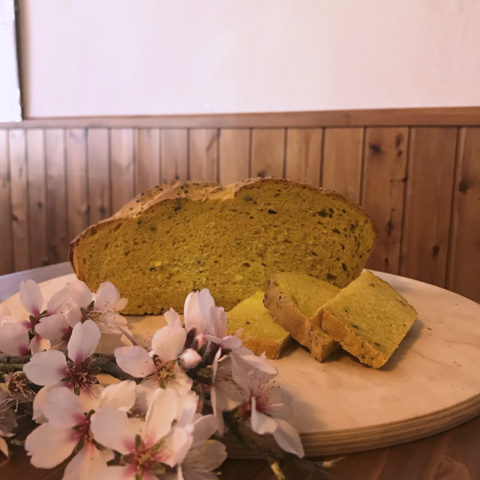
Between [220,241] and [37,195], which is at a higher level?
[220,241]

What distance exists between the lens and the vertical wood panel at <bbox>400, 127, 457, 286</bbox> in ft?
7.03

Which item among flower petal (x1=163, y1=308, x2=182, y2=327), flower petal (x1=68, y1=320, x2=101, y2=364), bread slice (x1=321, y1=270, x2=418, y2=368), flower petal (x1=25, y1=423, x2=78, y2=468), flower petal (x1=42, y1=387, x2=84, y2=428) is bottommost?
bread slice (x1=321, y1=270, x2=418, y2=368)

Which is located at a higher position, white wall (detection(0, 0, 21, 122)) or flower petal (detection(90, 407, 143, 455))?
white wall (detection(0, 0, 21, 122))

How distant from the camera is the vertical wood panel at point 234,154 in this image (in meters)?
2.65

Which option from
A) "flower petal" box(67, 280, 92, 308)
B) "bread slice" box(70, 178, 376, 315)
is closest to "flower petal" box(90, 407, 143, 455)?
"flower petal" box(67, 280, 92, 308)

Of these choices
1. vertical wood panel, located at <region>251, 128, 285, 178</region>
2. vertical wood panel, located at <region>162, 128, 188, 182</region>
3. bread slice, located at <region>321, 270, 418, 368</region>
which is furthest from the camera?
vertical wood panel, located at <region>162, 128, 188, 182</region>

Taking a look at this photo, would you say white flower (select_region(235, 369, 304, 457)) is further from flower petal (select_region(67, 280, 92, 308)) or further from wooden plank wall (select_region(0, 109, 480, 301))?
wooden plank wall (select_region(0, 109, 480, 301))

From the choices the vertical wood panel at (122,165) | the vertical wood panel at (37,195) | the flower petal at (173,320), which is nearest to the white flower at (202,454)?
the flower petal at (173,320)

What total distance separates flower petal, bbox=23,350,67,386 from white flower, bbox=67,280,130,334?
15 centimetres

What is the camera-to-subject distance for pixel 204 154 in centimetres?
280

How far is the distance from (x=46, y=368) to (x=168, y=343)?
146 mm

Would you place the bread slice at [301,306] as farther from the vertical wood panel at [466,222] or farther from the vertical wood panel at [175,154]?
the vertical wood panel at [175,154]

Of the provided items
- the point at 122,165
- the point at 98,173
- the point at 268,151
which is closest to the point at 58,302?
the point at 268,151

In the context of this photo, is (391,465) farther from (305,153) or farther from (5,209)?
(5,209)
